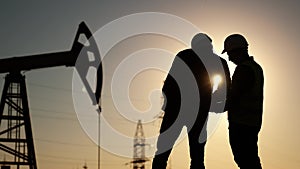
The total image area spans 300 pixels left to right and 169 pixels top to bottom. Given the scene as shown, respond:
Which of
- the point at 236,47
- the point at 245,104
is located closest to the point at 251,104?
the point at 245,104

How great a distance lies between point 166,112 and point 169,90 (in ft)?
1.04

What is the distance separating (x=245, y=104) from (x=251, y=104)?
78 mm


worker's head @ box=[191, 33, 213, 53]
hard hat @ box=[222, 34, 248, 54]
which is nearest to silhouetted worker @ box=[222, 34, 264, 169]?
hard hat @ box=[222, 34, 248, 54]

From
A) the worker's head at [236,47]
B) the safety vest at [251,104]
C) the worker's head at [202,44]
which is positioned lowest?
the safety vest at [251,104]

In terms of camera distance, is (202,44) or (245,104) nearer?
(245,104)

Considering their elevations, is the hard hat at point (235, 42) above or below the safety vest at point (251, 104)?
above

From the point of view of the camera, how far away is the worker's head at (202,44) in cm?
820

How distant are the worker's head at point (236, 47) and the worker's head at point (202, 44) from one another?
540 mm

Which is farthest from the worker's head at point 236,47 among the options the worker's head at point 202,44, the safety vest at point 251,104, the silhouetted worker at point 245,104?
the worker's head at point 202,44

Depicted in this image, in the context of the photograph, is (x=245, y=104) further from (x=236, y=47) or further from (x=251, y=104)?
(x=236, y=47)

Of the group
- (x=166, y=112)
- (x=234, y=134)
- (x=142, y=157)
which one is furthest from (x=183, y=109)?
(x=142, y=157)

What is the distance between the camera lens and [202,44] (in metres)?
8.20

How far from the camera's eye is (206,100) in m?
8.43

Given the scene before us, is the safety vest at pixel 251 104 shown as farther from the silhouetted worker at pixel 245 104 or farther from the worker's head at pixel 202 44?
the worker's head at pixel 202 44
